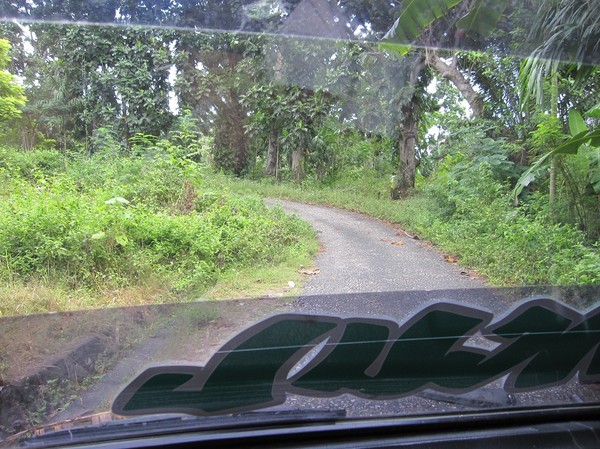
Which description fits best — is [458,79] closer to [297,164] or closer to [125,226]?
[297,164]

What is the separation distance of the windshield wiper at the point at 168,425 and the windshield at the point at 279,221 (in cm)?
2

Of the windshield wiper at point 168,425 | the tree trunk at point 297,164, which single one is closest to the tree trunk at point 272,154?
the tree trunk at point 297,164

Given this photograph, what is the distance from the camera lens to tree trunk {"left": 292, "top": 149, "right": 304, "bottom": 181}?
6.33 metres

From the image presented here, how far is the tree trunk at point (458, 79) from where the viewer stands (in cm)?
646

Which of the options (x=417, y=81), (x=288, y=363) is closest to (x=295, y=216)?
(x=417, y=81)

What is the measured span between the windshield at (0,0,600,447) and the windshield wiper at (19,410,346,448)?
0.02 metres

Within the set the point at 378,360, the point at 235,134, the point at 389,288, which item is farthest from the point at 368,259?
the point at 378,360

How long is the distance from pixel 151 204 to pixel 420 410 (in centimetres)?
388

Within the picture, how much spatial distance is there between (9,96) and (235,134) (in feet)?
6.82

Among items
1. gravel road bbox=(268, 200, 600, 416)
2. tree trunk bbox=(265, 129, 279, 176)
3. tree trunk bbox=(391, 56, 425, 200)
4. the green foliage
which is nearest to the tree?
the green foliage

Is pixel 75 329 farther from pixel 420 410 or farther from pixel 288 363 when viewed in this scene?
pixel 420 410

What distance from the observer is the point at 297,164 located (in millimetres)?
6520

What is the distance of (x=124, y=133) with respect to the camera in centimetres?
556

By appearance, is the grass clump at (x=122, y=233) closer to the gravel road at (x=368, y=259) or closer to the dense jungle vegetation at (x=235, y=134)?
the dense jungle vegetation at (x=235, y=134)
